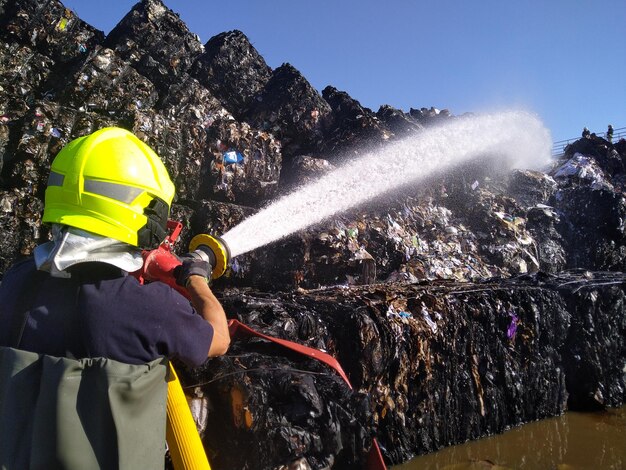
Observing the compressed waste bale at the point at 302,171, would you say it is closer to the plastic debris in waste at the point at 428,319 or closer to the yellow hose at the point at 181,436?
the plastic debris in waste at the point at 428,319

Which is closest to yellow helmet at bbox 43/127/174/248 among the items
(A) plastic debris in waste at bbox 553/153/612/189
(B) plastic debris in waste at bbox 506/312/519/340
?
(B) plastic debris in waste at bbox 506/312/519/340

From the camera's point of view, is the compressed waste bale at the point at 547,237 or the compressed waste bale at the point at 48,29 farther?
the compressed waste bale at the point at 547,237

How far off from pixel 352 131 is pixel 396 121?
3.31 ft

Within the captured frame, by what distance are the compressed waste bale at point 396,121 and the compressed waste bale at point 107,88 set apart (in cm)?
332

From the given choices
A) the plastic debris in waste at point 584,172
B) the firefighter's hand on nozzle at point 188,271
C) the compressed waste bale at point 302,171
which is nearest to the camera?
the firefighter's hand on nozzle at point 188,271

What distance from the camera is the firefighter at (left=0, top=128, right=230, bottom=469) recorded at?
0.90m

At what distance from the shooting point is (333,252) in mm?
4598

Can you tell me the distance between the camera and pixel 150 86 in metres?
4.93

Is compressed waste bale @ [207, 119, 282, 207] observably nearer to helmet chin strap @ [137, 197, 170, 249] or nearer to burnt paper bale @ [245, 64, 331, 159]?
burnt paper bale @ [245, 64, 331, 159]

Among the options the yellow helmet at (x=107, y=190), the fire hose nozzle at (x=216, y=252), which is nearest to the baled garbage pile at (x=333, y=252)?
the fire hose nozzle at (x=216, y=252)

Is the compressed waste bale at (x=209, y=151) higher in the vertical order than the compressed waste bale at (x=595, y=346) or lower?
higher

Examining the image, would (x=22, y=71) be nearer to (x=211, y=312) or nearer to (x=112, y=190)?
(x=112, y=190)

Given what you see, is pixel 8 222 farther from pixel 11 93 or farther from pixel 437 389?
pixel 437 389

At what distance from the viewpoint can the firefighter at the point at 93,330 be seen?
2.95 feet
